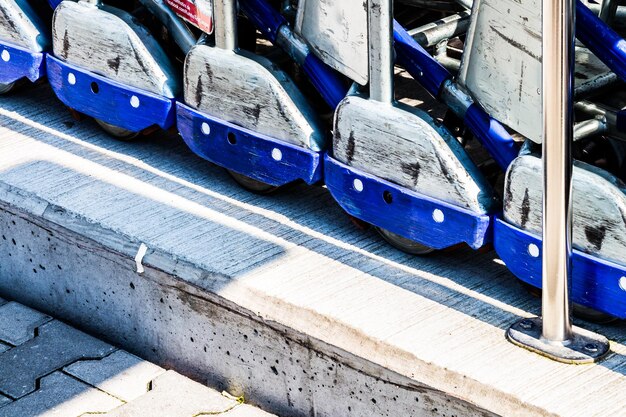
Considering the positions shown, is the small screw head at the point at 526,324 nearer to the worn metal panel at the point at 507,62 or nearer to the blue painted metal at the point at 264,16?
the worn metal panel at the point at 507,62

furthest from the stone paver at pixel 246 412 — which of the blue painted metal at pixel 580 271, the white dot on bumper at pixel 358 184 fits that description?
the blue painted metal at pixel 580 271

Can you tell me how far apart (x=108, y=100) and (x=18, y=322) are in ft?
2.33

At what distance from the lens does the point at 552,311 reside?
2715mm

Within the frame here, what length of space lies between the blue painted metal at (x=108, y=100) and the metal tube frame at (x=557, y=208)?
1.31 m

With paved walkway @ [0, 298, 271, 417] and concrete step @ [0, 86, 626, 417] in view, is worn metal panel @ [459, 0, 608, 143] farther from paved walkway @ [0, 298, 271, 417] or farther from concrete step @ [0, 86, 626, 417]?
paved walkway @ [0, 298, 271, 417]

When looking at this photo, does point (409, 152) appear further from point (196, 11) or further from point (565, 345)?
point (196, 11)

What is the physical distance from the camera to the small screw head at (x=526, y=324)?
2.83 m

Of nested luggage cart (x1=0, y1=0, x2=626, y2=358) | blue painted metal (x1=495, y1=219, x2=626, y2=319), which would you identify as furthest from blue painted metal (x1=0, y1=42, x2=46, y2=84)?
blue painted metal (x1=495, y1=219, x2=626, y2=319)

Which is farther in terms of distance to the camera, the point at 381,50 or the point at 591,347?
the point at 381,50

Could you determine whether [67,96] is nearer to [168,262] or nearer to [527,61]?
[168,262]

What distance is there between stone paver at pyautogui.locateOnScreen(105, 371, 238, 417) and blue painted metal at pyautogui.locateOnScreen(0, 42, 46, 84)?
1.20 meters

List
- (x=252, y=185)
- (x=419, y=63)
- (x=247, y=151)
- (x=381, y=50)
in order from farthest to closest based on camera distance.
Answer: (x=252, y=185) → (x=247, y=151) → (x=419, y=63) → (x=381, y=50)

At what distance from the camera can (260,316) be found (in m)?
3.00

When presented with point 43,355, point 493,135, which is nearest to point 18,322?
point 43,355
